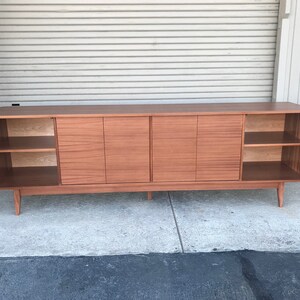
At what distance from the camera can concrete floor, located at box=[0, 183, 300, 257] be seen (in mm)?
2549

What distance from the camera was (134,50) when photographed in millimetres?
3512

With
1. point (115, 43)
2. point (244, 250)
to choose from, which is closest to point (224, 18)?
point (115, 43)

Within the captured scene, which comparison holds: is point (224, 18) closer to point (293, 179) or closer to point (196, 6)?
point (196, 6)

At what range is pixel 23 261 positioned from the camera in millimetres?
2373

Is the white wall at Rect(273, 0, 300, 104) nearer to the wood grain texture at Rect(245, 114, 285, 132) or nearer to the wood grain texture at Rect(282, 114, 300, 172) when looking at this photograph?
the wood grain texture at Rect(245, 114, 285, 132)

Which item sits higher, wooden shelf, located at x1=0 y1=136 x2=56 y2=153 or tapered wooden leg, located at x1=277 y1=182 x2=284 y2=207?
wooden shelf, located at x1=0 y1=136 x2=56 y2=153

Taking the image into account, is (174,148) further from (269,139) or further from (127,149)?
(269,139)

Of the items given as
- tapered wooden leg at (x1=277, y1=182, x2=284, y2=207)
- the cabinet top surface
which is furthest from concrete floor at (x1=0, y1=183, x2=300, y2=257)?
the cabinet top surface

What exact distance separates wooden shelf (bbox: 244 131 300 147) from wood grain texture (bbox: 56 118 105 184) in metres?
1.34

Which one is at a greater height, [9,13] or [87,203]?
[9,13]

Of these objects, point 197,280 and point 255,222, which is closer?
point 197,280

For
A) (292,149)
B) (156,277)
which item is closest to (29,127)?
(156,277)

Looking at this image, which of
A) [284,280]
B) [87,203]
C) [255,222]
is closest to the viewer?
[284,280]

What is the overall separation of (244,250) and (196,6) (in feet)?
7.99
